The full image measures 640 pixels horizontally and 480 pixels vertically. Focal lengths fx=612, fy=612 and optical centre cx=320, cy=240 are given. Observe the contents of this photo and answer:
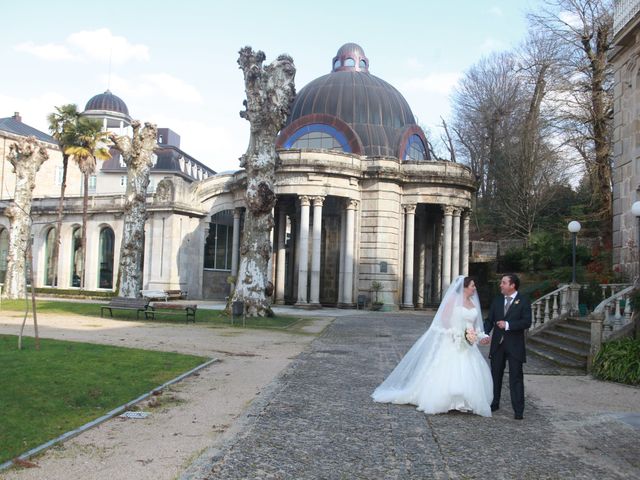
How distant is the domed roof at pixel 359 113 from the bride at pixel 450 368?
26.9m

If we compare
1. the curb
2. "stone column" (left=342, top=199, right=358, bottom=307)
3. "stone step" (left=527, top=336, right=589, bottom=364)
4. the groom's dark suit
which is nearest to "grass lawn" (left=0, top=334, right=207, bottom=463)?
the curb

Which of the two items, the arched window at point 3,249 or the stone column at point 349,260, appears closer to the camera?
the stone column at point 349,260

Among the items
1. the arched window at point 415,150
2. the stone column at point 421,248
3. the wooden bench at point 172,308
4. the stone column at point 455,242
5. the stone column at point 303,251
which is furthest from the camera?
the stone column at point 421,248

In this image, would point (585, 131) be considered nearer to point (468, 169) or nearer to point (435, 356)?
point (468, 169)

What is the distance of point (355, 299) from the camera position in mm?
32875

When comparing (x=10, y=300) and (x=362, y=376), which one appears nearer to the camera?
(x=362, y=376)

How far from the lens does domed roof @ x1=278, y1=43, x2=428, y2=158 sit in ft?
118

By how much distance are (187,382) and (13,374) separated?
2490 millimetres

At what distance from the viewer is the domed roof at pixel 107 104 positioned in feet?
245

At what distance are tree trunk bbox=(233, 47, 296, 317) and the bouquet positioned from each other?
45.8 feet

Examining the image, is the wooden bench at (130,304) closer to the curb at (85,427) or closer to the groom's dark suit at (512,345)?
the curb at (85,427)

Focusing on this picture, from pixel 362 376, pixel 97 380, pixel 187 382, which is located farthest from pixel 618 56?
pixel 97 380

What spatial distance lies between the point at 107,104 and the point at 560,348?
71.4 metres

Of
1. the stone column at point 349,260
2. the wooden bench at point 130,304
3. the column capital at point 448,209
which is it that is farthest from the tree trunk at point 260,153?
the column capital at point 448,209
